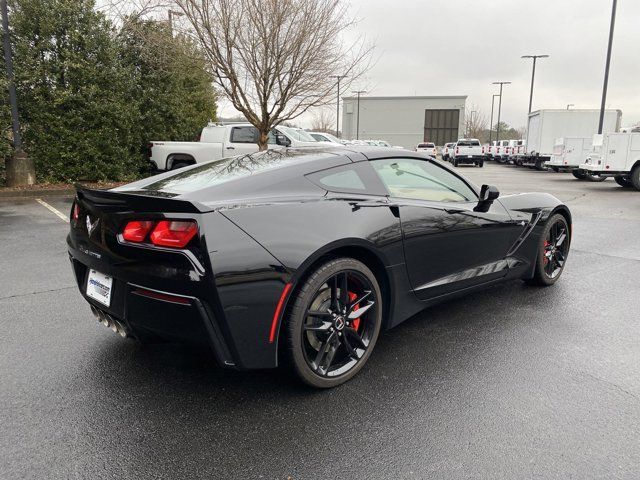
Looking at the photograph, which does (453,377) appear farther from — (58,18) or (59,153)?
(58,18)

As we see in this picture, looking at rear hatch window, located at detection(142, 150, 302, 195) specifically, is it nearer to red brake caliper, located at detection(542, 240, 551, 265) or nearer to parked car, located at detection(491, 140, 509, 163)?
red brake caliper, located at detection(542, 240, 551, 265)

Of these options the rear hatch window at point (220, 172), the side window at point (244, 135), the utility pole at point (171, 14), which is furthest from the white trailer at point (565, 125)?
the rear hatch window at point (220, 172)

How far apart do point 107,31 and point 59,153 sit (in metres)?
3.38

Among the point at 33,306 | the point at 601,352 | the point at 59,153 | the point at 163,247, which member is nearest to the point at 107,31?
the point at 59,153

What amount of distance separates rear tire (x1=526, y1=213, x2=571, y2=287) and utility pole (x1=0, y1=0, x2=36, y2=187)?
1142 centimetres

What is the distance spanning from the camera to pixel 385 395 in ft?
8.86

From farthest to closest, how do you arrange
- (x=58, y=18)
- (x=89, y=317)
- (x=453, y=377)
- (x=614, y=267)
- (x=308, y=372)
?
(x=58, y=18) < (x=614, y=267) < (x=89, y=317) < (x=453, y=377) < (x=308, y=372)

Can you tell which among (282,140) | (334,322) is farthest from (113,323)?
→ (282,140)

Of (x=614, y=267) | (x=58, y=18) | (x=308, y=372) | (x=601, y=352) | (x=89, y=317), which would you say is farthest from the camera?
(x=58, y=18)

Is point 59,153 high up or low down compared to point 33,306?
up

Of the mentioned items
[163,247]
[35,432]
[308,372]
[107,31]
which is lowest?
[35,432]

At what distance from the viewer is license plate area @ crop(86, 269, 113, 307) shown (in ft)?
8.48

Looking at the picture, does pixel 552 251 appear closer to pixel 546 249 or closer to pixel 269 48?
pixel 546 249

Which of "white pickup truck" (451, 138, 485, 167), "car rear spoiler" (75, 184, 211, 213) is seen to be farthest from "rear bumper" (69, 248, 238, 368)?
"white pickup truck" (451, 138, 485, 167)
